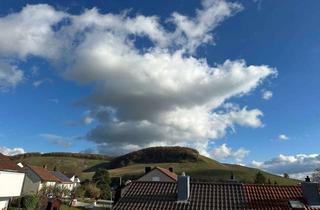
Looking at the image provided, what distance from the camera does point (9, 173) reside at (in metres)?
45.2

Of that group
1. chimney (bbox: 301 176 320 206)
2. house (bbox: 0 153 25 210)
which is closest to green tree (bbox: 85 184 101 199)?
house (bbox: 0 153 25 210)

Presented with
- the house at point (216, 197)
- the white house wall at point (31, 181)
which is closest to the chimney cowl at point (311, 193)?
the house at point (216, 197)

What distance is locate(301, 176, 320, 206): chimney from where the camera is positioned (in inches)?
989

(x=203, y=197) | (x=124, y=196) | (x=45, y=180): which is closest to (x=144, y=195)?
(x=124, y=196)

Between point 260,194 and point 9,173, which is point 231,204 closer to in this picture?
point 260,194

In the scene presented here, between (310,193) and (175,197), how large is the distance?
366 inches

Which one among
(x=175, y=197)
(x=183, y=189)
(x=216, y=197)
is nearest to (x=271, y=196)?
(x=216, y=197)

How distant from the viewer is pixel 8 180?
45344 millimetres

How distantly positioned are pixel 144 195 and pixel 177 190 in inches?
91.9

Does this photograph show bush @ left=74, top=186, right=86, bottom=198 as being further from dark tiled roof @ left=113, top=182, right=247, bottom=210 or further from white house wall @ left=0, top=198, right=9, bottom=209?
dark tiled roof @ left=113, top=182, right=247, bottom=210

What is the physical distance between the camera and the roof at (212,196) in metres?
24.5

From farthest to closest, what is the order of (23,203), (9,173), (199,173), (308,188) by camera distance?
1. (199,173)
2. (23,203)
3. (9,173)
4. (308,188)

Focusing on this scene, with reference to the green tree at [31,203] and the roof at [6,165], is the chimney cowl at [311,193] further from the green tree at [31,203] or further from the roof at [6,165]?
the green tree at [31,203]

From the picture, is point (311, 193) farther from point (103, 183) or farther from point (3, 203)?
point (103, 183)
